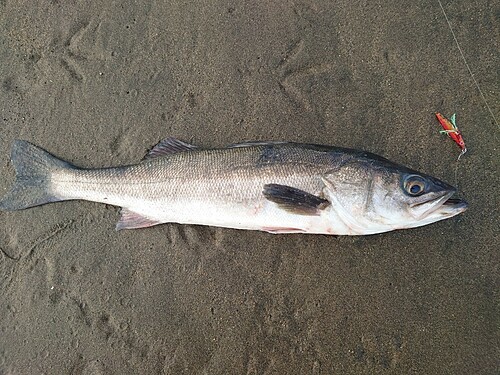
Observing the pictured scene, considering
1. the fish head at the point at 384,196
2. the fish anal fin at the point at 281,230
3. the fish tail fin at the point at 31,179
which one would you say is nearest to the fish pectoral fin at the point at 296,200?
the fish head at the point at 384,196

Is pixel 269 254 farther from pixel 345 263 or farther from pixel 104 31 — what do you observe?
pixel 104 31

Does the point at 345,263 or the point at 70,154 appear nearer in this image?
the point at 345,263

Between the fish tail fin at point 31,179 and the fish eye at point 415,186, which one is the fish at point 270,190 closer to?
the fish eye at point 415,186

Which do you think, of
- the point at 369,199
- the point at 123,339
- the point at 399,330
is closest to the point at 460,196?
the point at 369,199

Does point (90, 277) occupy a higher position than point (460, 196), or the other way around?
point (460, 196)

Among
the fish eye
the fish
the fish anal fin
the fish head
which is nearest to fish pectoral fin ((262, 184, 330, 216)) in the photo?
the fish

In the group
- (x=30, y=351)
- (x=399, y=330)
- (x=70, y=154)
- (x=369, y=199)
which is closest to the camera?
(x=369, y=199)

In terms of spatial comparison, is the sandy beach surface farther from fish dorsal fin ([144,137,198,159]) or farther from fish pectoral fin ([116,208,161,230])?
fish dorsal fin ([144,137,198,159])
